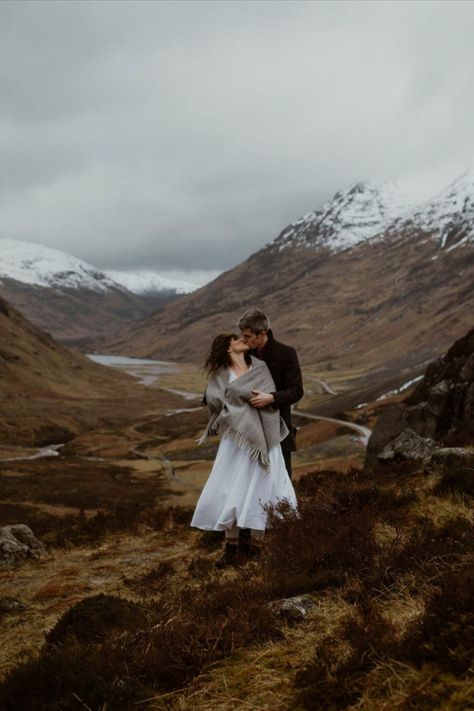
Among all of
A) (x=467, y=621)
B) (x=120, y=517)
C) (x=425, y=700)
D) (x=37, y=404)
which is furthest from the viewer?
(x=37, y=404)

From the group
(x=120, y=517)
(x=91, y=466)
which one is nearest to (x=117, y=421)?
(x=91, y=466)

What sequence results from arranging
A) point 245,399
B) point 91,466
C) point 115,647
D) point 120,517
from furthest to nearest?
point 91,466 < point 120,517 < point 245,399 < point 115,647

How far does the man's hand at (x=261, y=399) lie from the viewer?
7316 mm

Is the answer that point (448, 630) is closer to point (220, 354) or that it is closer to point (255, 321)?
point (255, 321)

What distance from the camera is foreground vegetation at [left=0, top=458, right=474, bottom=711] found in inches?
123

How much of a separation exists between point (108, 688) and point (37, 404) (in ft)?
357

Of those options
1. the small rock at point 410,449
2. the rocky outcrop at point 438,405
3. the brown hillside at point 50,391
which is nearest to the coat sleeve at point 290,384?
the small rock at point 410,449

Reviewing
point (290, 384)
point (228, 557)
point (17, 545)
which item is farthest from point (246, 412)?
point (17, 545)

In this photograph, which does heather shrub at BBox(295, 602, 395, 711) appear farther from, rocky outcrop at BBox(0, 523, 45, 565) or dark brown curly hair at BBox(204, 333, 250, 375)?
rocky outcrop at BBox(0, 523, 45, 565)

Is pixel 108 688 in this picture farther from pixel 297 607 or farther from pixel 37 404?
pixel 37 404

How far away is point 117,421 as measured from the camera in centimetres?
10631

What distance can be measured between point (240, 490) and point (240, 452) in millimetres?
488

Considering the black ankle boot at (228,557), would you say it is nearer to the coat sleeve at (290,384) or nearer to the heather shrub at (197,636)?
the coat sleeve at (290,384)

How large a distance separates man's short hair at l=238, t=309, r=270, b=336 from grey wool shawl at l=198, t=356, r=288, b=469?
1.35 ft
